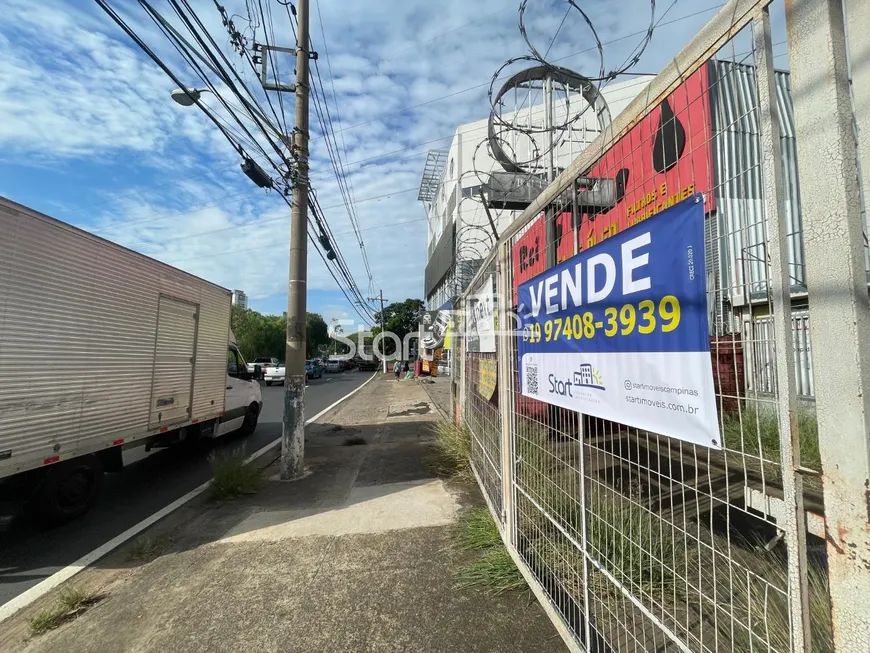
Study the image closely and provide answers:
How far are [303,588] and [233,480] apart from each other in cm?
275

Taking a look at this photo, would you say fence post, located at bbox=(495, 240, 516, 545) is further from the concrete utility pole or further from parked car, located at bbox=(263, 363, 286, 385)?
parked car, located at bbox=(263, 363, 286, 385)

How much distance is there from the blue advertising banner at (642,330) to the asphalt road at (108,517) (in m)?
4.61

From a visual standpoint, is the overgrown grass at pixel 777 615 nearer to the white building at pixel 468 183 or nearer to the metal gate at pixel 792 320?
the metal gate at pixel 792 320

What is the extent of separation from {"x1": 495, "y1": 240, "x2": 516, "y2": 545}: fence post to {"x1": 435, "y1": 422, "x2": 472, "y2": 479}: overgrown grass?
7.85 ft

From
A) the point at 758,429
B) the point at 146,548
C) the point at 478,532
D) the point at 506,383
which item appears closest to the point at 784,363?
the point at 758,429

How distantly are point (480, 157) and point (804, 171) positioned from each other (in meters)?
26.8

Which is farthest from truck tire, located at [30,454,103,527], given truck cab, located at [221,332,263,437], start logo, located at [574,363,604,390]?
start logo, located at [574,363,604,390]

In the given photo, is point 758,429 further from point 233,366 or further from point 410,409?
point 410,409

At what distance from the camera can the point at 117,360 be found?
219 inches

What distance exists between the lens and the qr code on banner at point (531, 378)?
2.94m

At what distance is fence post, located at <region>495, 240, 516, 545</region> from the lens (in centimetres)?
338

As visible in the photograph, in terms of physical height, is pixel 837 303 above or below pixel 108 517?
above

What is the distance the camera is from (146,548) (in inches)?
161

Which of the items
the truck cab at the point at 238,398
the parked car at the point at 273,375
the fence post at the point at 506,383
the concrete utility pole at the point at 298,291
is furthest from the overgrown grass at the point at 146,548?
the parked car at the point at 273,375
